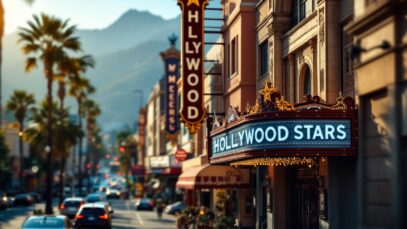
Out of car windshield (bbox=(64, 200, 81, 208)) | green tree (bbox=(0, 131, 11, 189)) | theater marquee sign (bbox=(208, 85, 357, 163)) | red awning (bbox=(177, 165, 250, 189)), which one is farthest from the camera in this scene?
green tree (bbox=(0, 131, 11, 189))

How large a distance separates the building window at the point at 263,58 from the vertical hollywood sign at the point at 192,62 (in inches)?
132

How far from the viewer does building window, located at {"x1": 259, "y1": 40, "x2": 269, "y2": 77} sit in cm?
3356

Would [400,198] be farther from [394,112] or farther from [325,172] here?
[325,172]

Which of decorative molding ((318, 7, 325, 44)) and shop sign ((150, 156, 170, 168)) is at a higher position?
decorative molding ((318, 7, 325, 44))

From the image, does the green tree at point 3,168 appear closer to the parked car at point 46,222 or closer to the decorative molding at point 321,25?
the parked car at point 46,222

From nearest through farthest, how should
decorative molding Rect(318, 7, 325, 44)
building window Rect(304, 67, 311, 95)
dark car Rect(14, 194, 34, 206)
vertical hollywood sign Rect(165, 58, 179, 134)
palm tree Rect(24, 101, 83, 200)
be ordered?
1. decorative molding Rect(318, 7, 325, 44)
2. building window Rect(304, 67, 311, 95)
3. vertical hollywood sign Rect(165, 58, 179, 134)
4. dark car Rect(14, 194, 34, 206)
5. palm tree Rect(24, 101, 83, 200)

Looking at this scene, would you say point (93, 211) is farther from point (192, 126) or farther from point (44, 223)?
point (44, 223)

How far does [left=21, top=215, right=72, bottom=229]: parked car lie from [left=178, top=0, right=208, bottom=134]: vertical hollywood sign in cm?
1107

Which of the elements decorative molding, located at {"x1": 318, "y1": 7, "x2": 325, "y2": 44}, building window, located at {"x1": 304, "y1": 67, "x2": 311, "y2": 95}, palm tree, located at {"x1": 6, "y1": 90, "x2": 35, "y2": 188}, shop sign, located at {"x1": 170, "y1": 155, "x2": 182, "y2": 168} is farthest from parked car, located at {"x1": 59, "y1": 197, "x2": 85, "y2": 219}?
palm tree, located at {"x1": 6, "y1": 90, "x2": 35, "y2": 188}

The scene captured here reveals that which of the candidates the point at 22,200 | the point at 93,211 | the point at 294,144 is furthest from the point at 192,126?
the point at 22,200

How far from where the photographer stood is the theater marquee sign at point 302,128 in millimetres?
21094

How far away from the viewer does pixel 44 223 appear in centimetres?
2544

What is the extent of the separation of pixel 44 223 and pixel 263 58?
43.8ft

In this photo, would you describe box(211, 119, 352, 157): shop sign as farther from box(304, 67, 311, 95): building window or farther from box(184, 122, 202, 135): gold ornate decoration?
box(184, 122, 202, 135): gold ornate decoration
